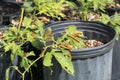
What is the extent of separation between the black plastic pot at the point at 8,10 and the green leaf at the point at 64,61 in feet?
3.33

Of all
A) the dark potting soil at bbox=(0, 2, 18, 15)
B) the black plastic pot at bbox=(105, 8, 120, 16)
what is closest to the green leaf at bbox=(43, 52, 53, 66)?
the dark potting soil at bbox=(0, 2, 18, 15)

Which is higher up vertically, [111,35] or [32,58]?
[111,35]

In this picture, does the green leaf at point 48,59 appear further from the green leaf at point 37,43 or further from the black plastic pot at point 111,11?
the black plastic pot at point 111,11

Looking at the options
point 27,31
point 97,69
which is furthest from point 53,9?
point 97,69

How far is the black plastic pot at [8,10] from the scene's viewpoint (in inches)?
105

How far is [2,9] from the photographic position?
115 inches

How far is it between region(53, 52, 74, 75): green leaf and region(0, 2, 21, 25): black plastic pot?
3.33ft

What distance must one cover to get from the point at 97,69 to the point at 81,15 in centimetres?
77

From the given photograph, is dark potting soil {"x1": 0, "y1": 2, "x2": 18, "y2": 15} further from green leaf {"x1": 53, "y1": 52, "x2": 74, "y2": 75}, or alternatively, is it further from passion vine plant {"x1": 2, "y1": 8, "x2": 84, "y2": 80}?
green leaf {"x1": 53, "y1": 52, "x2": 74, "y2": 75}

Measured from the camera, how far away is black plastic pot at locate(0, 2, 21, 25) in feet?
8.79

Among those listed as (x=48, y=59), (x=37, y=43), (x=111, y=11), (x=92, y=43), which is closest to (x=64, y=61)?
(x=48, y=59)

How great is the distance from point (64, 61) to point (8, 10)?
1.30 meters

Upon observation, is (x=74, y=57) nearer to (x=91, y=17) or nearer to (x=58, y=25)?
(x=58, y=25)

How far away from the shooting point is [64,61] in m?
1.77
